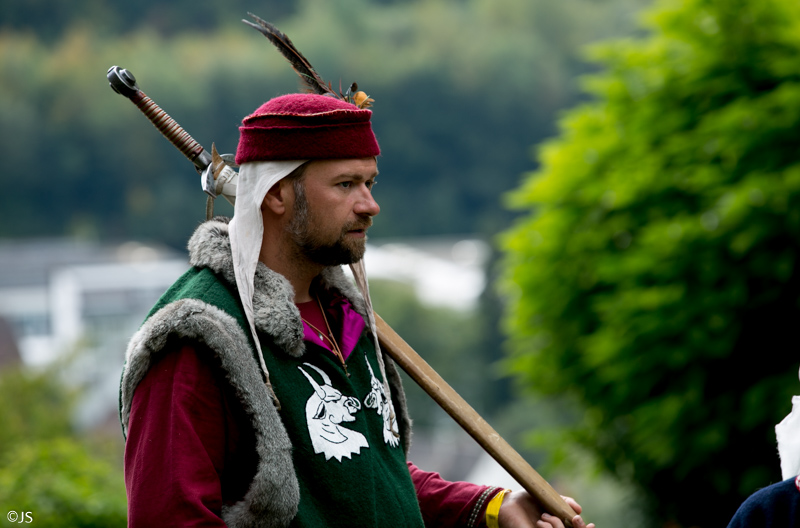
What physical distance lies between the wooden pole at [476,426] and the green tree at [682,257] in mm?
3064

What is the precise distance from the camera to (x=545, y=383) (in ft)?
21.6

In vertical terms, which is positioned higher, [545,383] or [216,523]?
[545,383]

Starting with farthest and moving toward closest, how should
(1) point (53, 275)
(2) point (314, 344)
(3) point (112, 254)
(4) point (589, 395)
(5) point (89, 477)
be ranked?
1. (3) point (112, 254)
2. (1) point (53, 275)
3. (4) point (589, 395)
4. (5) point (89, 477)
5. (2) point (314, 344)

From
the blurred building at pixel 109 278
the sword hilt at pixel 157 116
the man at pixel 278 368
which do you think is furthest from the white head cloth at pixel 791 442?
the blurred building at pixel 109 278

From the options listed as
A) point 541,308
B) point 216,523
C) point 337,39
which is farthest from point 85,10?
point 216,523

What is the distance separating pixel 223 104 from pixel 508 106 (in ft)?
57.6

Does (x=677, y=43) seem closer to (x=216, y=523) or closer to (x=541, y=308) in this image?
(x=541, y=308)

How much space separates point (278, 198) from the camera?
1.98 metres

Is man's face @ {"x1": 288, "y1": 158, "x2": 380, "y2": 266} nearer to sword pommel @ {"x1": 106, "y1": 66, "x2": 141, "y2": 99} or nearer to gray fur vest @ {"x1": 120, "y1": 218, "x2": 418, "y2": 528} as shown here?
gray fur vest @ {"x1": 120, "y1": 218, "x2": 418, "y2": 528}

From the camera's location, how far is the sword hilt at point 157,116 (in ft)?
6.51

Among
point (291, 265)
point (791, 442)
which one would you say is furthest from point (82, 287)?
point (791, 442)

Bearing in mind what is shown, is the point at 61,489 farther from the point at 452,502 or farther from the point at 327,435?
the point at 327,435
